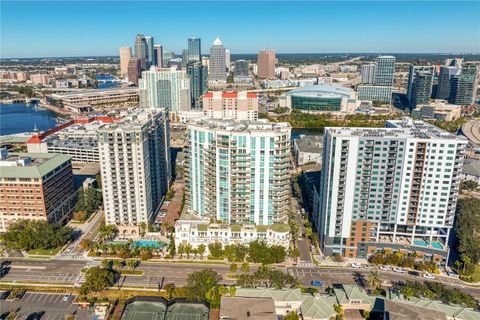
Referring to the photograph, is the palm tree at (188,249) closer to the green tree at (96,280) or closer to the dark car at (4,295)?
the green tree at (96,280)

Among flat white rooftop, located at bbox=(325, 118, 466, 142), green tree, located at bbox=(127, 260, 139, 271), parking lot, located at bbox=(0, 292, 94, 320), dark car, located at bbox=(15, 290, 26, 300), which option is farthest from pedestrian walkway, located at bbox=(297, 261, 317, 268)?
dark car, located at bbox=(15, 290, 26, 300)

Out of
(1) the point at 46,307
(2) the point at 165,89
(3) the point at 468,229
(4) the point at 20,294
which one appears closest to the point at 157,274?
(1) the point at 46,307

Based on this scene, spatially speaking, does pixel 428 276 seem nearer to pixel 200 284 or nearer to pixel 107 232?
pixel 200 284

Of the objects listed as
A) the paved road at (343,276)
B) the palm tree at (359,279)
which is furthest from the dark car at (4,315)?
the palm tree at (359,279)

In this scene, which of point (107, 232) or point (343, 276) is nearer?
point (343, 276)

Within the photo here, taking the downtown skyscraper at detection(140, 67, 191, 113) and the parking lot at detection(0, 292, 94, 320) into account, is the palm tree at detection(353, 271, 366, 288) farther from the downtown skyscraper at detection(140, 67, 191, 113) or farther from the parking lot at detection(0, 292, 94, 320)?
the downtown skyscraper at detection(140, 67, 191, 113)

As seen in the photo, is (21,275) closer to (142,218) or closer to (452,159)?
(142,218)
